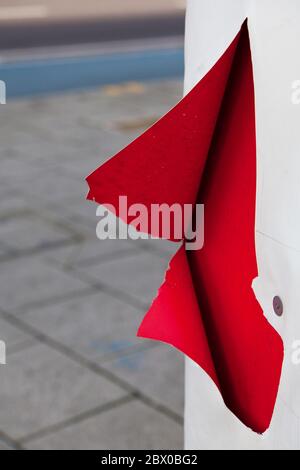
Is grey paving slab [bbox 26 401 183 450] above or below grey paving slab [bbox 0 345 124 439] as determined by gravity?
below

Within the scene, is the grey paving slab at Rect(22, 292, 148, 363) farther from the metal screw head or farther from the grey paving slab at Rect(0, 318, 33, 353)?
the metal screw head

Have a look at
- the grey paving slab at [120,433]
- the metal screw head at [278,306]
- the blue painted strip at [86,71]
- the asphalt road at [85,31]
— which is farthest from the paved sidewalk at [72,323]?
the asphalt road at [85,31]

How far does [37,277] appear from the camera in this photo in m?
5.12

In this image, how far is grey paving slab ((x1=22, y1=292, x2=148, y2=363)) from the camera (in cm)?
428

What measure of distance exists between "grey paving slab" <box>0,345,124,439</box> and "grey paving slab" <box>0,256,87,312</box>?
62 centimetres

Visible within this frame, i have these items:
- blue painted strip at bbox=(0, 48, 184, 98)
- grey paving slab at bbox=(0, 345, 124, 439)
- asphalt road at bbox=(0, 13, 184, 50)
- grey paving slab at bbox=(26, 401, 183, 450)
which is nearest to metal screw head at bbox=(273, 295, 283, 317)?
grey paving slab at bbox=(26, 401, 183, 450)

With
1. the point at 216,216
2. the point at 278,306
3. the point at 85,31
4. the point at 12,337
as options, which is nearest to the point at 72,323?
the point at 12,337

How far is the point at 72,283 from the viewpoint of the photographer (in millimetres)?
5035

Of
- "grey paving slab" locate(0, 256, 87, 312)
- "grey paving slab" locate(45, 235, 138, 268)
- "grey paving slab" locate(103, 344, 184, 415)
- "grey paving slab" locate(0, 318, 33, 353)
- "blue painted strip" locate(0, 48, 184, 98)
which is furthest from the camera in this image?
"blue painted strip" locate(0, 48, 184, 98)

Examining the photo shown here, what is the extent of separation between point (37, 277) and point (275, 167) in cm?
376

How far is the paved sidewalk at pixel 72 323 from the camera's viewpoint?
3.59 metres

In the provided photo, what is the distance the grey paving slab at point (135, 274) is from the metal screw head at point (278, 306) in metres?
3.29

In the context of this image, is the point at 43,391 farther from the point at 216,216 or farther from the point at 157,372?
the point at 216,216
